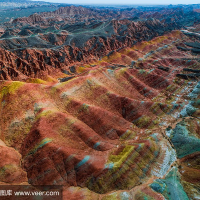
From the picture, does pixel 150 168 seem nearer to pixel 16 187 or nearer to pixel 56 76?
pixel 16 187

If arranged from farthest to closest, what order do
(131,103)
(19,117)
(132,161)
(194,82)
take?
(194,82), (131,103), (19,117), (132,161)

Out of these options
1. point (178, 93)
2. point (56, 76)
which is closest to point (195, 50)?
point (178, 93)

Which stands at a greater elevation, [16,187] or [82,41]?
[82,41]

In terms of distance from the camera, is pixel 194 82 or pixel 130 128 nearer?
pixel 130 128

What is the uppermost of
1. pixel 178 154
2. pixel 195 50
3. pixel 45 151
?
pixel 195 50

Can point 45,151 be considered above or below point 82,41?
below

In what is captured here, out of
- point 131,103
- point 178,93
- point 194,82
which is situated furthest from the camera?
point 194,82

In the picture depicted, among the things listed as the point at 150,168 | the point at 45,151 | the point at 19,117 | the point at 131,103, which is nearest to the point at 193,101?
the point at 131,103

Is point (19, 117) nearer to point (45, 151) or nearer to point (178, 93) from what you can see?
point (45, 151)

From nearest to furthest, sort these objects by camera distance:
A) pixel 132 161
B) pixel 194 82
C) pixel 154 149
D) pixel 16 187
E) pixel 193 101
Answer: pixel 16 187, pixel 132 161, pixel 154 149, pixel 193 101, pixel 194 82
